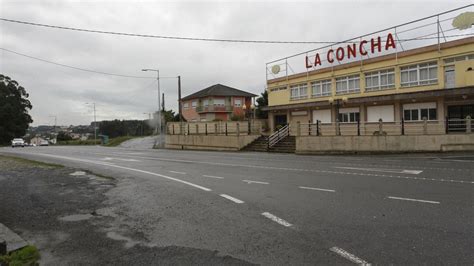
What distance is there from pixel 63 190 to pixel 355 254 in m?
8.28

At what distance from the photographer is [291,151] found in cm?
2847

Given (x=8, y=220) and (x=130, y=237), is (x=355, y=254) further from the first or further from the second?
(x=8, y=220)

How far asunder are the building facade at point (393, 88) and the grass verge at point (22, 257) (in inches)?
1010

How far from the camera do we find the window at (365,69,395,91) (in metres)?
32.2

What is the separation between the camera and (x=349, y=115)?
35.7 m

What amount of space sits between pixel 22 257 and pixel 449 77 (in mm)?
30907

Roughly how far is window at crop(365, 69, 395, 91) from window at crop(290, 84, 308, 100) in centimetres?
786

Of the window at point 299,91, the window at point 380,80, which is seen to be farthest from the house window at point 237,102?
the window at point 380,80

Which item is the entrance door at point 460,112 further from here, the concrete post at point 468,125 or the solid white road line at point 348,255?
the solid white road line at point 348,255

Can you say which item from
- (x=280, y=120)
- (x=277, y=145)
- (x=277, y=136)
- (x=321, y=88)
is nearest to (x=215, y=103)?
(x=280, y=120)

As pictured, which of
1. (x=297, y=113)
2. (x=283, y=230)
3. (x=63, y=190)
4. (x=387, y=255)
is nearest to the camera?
(x=387, y=255)

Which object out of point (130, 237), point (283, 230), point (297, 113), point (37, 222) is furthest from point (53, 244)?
point (297, 113)

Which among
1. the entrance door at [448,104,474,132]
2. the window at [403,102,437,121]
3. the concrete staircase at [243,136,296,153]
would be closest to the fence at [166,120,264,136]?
the concrete staircase at [243,136,296,153]

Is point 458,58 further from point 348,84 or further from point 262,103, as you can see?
point 262,103
